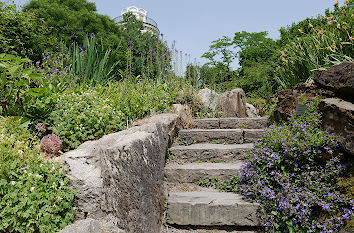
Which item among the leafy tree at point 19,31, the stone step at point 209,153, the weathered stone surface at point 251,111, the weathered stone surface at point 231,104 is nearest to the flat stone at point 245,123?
the stone step at point 209,153

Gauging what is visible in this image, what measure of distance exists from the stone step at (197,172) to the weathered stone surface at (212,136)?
2.95 feet

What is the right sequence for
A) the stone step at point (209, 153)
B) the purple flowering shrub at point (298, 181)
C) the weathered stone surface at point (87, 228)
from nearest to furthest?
the weathered stone surface at point (87, 228), the purple flowering shrub at point (298, 181), the stone step at point (209, 153)

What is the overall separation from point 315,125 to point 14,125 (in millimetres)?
3374

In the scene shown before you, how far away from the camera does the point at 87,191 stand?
2127mm

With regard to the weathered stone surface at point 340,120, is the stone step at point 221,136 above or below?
below

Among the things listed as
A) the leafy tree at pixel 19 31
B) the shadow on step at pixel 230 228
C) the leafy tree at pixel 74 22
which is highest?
the leafy tree at pixel 74 22

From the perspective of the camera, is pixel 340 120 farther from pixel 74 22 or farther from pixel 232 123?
pixel 74 22

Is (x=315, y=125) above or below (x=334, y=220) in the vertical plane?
above

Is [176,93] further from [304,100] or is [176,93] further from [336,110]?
[336,110]

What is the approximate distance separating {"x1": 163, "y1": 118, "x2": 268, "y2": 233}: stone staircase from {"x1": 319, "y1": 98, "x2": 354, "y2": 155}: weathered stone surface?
3.79 ft

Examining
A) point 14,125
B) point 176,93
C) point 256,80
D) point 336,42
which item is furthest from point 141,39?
point 14,125

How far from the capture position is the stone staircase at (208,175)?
10.4 ft

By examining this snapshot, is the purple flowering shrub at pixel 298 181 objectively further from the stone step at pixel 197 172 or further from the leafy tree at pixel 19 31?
the leafy tree at pixel 19 31

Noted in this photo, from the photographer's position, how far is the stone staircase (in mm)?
3156
